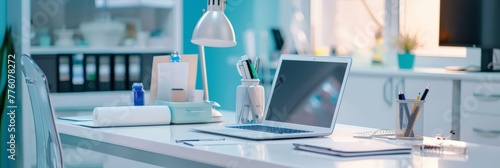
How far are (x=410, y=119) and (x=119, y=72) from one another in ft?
8.79

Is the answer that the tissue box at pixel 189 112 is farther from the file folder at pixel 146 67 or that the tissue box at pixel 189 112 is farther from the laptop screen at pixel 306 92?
the file folder at pixel 146 67

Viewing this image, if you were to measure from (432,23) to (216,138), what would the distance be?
8.97 feet

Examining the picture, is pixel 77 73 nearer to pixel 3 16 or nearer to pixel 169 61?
pixel 3 16

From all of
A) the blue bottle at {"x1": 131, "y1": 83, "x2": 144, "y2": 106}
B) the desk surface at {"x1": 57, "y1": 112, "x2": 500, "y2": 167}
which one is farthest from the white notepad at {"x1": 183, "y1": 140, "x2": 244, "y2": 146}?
the blue bottle at {"x1": 131, "y1": 83, "x2": 144, "y2": 106}

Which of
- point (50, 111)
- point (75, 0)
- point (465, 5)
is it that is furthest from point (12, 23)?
point (465, 5)

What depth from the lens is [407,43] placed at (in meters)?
4.84

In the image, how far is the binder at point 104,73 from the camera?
491 cm

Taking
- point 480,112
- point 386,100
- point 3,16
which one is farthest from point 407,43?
point 3,16

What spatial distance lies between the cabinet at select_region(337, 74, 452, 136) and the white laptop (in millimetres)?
1650

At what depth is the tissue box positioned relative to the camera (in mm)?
3072

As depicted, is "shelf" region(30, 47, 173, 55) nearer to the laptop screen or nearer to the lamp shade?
the lamp shade

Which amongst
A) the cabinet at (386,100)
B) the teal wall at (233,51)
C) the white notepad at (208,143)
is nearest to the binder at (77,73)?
the teal wall at (233,51)

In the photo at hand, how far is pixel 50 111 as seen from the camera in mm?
2559

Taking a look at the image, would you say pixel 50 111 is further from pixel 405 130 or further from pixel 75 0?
pixel 75 0
